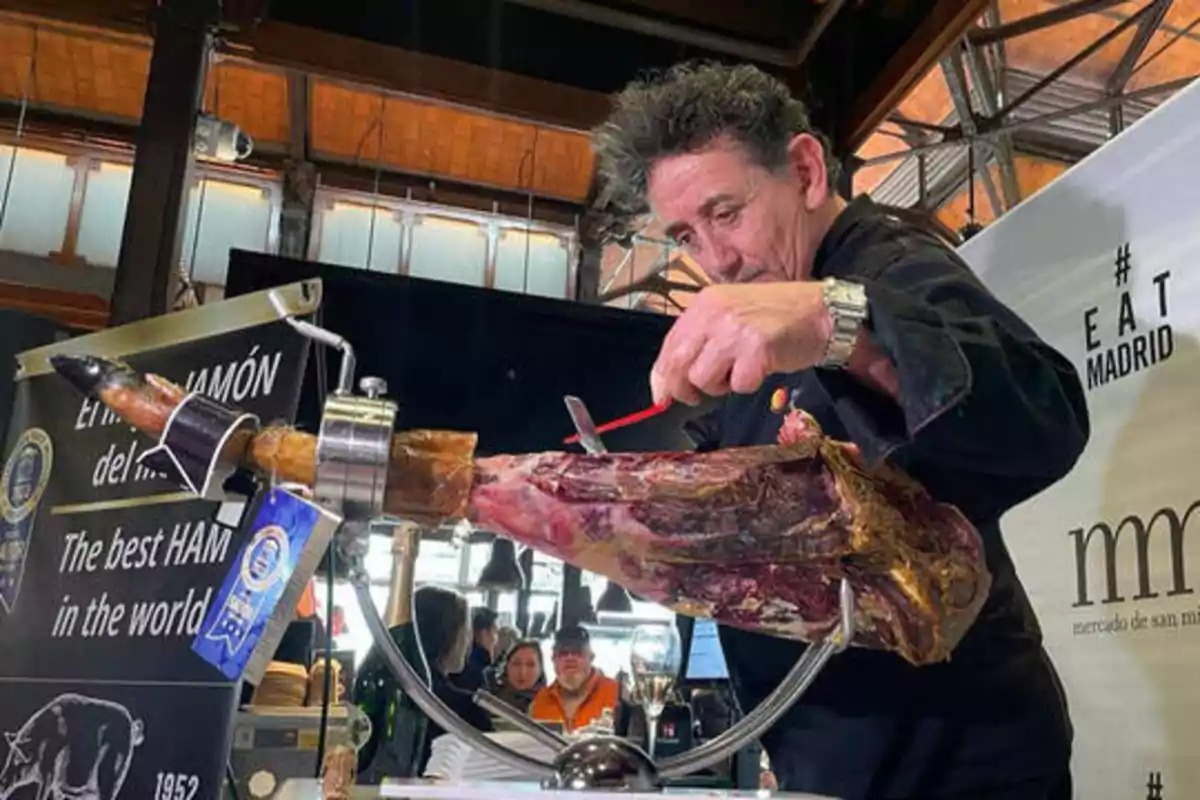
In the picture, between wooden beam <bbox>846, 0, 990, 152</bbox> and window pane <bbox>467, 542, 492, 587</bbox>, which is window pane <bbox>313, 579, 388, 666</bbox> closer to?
wooden beam <bbox>846, 0, 990, 152</bbox>

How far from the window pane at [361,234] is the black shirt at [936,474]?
3.45m

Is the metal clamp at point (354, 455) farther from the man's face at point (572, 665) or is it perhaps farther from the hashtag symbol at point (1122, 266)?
the man's face at point (572, 665)

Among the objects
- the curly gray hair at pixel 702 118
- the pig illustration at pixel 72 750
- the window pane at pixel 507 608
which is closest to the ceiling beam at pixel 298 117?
the window pane at pixel 507 608

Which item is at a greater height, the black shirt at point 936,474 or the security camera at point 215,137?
the security camera at point 215,137

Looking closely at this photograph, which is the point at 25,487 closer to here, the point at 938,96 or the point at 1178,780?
the point at 1178,780

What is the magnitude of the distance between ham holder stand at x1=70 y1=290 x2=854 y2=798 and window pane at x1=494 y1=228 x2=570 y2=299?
139 inches

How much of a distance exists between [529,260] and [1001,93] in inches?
75.9

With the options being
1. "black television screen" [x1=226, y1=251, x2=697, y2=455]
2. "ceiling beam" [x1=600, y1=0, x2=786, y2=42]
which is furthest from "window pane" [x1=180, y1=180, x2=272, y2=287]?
"ceiling beam" [x1=600, y1=0, x2=786, y2=42]

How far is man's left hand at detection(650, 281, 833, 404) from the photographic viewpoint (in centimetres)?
55

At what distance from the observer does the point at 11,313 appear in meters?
1.95

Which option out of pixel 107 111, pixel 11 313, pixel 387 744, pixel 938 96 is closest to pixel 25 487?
pixel 11 313

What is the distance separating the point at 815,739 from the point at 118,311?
164 cm

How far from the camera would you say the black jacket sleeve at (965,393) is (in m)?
0.57

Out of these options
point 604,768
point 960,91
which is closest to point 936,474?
point 604,768
